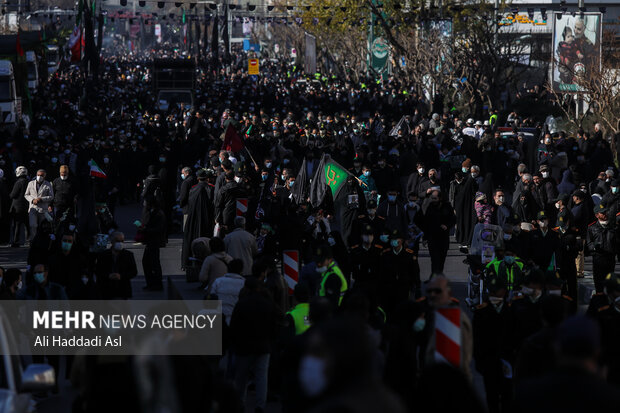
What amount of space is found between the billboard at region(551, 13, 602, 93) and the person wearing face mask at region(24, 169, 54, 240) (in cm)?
1908

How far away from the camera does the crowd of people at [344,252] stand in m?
6.10

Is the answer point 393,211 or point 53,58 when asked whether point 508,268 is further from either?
point 53,58

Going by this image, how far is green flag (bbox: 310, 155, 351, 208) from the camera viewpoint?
62.0ft

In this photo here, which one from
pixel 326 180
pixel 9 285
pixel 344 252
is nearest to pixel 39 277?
pixel 9 285

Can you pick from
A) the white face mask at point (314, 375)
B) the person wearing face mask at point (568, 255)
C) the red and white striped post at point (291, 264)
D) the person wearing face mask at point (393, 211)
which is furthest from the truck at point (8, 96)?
the white face mask at point (314, 375)

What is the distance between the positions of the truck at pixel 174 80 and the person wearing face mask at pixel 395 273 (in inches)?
1671

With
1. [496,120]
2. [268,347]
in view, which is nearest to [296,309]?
[268,347]

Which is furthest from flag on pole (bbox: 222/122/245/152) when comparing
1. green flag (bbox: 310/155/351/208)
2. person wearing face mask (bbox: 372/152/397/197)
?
green flag (bbox: 310/155/351/208)

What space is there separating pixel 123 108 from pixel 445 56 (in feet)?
44.3

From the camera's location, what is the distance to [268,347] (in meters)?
9.85

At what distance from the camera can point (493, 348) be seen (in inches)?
388

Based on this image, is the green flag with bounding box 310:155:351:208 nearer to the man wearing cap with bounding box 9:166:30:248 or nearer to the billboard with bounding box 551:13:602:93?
the man wearing cap with bounding box 9:166:30:248

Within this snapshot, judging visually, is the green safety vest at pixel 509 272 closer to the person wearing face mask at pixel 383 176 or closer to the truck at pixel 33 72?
the person wearing face mask at pixel 383 176

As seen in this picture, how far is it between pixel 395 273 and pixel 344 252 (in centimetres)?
246
